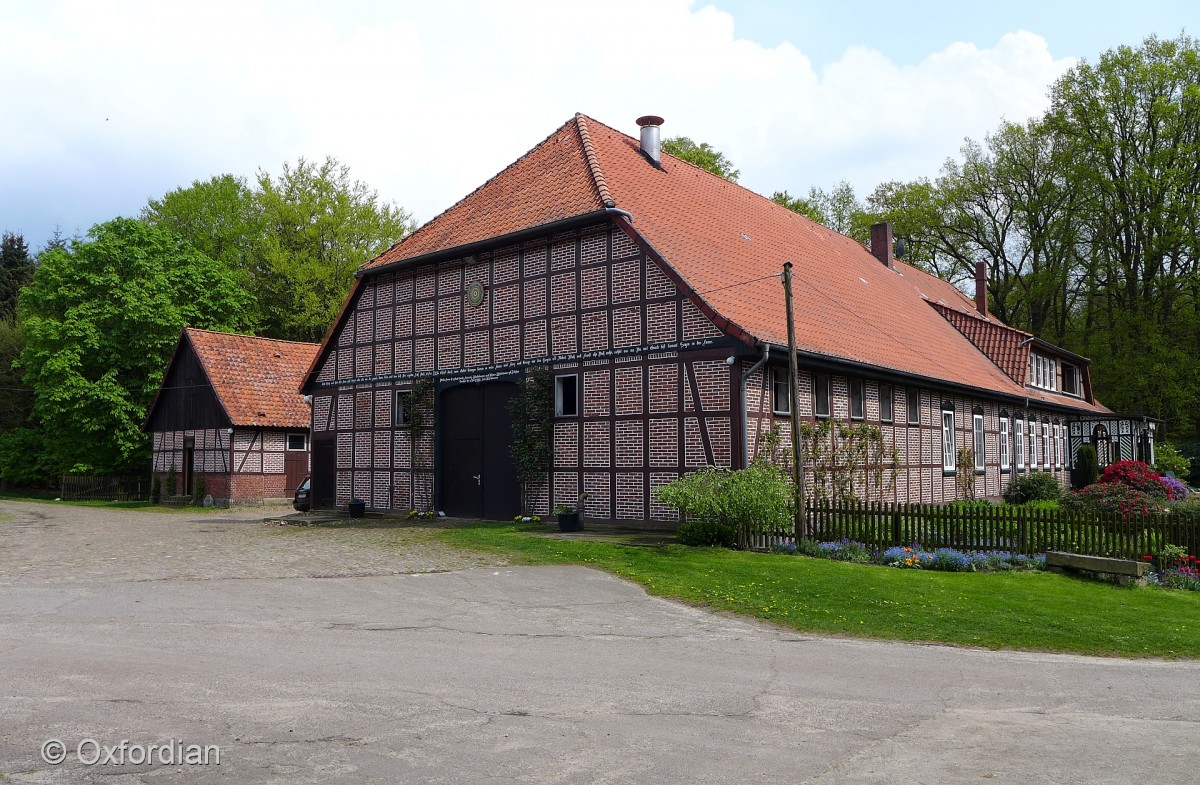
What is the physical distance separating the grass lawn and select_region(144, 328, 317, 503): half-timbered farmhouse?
20721 mm

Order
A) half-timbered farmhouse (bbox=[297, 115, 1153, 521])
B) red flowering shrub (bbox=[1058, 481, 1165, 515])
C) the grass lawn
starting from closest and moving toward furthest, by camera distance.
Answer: the grass lawn < red flowering shrub (bbox=[1058, 481, 1165, 515]) < half-timbered farmhouse (bbox=[297, 115, 1153, 521])

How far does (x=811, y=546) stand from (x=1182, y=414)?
33340mm

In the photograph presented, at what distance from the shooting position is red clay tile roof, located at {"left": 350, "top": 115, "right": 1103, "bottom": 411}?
18.8 meters

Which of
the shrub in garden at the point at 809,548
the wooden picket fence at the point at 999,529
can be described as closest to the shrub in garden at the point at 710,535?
the wooden picket fence at the point at 999,529

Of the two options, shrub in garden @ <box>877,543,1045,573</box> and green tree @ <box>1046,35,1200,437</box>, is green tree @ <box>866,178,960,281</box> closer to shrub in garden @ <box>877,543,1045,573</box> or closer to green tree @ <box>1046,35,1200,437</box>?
green tree @ <box>1046,35,1200,437</box>

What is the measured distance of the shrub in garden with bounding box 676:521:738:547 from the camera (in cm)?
1473

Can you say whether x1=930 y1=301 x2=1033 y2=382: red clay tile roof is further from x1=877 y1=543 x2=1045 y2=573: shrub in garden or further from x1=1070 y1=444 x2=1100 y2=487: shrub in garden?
x1=877 y1=543 x2=1045 y2=573: shrub in garden

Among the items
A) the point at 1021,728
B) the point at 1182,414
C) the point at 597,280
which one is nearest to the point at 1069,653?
the point at 1021,728

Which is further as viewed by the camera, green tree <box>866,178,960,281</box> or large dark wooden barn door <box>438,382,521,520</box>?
green tree <box>866,178,960,281</box>

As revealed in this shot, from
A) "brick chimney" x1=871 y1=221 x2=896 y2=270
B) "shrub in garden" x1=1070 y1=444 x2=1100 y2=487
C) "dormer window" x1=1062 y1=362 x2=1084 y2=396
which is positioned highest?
"brick chimney" x1=871 y1=221 x2=896 y2=270

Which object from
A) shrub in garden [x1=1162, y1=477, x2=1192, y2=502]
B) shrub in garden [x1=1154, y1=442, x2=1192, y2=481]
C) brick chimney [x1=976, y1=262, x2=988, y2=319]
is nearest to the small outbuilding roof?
shrub in garden [x1=1162, y1=477, x2=1192, y2=502]

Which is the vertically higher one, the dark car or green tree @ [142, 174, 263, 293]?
green tree @ [142, 174, 263, 293]

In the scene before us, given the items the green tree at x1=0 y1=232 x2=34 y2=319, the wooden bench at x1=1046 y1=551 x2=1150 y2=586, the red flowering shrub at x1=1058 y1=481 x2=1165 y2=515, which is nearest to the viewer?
the wooden bench at x1=1046 y1=551 x2=1150 y2=586

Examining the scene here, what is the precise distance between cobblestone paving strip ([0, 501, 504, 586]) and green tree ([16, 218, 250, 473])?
14.9 meters
